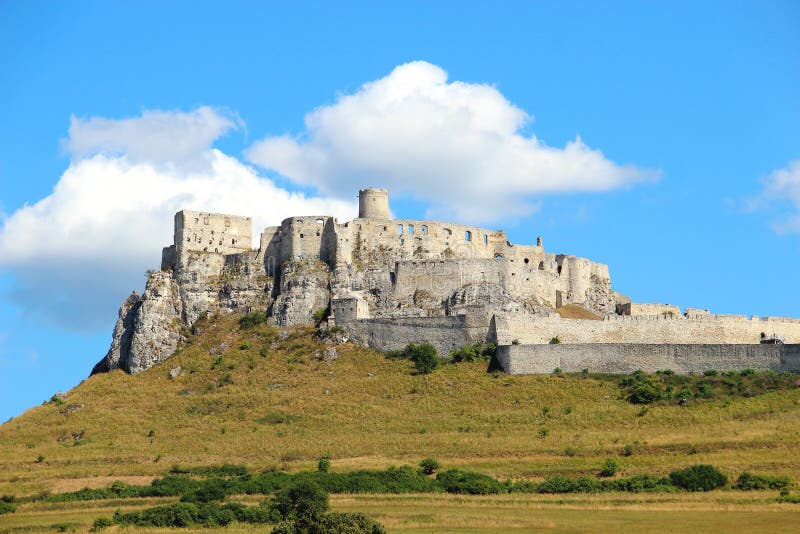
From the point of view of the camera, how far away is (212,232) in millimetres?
92625

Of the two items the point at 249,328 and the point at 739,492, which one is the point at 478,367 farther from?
the point at 739,492

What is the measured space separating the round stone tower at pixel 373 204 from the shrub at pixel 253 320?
1135cm

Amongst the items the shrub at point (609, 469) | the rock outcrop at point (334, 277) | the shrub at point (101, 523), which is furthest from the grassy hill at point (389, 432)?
the rock outcrop at point (334, 277)

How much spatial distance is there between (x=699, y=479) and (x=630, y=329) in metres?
23.6

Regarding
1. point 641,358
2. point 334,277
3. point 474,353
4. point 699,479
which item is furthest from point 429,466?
point 334,277

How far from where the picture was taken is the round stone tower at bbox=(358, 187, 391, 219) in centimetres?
9338

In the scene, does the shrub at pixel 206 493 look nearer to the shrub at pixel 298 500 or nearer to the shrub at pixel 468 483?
the shrub at pixel 298 500

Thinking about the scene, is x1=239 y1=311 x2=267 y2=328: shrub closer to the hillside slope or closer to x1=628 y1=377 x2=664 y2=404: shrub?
the hillside slope

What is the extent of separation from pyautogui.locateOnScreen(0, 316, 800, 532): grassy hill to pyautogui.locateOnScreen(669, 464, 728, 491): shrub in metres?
0.94

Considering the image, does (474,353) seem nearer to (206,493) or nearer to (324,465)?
(324,465)

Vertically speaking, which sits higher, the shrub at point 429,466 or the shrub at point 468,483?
the shrub at point 429,466

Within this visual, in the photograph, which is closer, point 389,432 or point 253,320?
point 389,432

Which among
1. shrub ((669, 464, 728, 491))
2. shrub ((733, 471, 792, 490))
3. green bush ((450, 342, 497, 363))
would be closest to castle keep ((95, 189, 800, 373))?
green bush ((450, 342, 497, 363))

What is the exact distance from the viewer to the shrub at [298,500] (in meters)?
53.1
